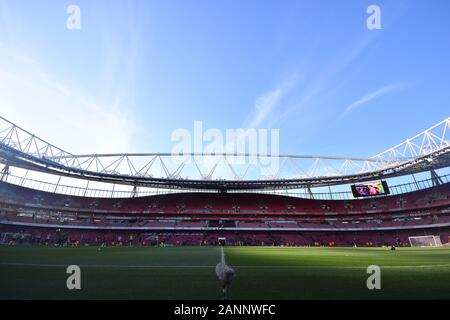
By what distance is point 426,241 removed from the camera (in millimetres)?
48656

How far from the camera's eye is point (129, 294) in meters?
6.86

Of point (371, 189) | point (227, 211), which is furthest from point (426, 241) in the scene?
point (227, 211)

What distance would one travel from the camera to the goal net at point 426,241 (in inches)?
1860

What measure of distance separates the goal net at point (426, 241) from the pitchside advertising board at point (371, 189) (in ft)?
44.6

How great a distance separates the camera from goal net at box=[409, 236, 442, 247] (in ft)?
155

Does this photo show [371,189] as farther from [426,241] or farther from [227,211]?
[227,211]

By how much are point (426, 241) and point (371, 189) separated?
1742 centimetres

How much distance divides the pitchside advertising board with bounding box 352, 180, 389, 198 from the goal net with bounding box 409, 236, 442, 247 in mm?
13585

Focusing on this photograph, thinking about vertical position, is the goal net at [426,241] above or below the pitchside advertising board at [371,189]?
below

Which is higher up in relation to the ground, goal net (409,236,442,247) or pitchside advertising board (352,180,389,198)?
pitchside advertising board (352,180,389,198)
